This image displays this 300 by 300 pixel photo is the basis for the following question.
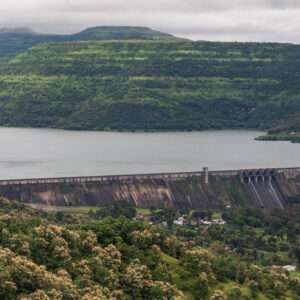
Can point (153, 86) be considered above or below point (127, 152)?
above

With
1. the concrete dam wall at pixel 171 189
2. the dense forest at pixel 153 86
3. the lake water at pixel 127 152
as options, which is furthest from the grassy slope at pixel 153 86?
the concrete dam wall at pixel 171 189

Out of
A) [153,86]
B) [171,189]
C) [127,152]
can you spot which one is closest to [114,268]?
[171,189]

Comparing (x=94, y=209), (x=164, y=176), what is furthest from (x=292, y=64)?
(x=94, y=209)

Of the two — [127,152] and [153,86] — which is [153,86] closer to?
[153,86]

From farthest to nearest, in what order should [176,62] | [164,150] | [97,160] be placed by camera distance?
[176,62] → [164,150] → [97,160]

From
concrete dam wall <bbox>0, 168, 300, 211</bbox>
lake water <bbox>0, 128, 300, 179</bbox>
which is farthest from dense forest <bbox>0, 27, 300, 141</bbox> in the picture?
concrete dam wall <bbox>0, 168, 300, 211</bbox>

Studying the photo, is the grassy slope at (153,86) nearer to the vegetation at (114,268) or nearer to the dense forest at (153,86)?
the dense forest at (153,86)

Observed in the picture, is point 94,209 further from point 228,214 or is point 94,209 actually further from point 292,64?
point 292,64
